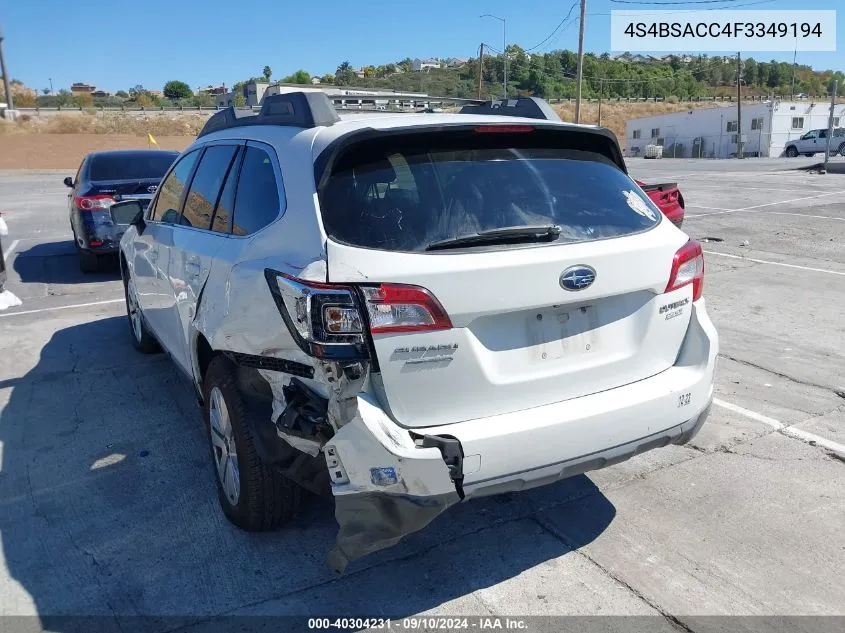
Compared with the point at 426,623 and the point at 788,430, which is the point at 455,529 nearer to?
the point at 426,623

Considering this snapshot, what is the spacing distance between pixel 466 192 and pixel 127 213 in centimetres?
345

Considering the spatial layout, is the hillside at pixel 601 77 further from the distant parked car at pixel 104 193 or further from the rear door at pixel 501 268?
the rear door at pixel 501 268

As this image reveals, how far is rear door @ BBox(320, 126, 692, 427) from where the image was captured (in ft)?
8.48

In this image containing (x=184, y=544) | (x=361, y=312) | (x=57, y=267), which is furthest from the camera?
(x=57, y=267)

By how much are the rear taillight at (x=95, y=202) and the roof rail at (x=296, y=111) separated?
245 inches

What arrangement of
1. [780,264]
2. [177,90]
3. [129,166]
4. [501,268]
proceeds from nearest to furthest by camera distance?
[501,268] → [780,264] → [129,166] → [177,90]

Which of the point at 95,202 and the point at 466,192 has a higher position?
the point at 466,192

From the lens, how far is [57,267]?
35.4 feet

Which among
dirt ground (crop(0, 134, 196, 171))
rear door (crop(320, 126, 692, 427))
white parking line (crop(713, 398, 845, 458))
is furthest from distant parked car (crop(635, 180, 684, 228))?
dirt ground (crop(0, 134, 196, 171))

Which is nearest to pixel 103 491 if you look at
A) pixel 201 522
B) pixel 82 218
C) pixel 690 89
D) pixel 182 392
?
pixel 201 522

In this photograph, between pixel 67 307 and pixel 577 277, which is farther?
pixel 67 307

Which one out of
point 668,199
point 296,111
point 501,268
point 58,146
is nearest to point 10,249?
point 668,199

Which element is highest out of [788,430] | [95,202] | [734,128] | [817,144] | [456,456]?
[734,128]

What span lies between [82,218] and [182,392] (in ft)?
17.2
